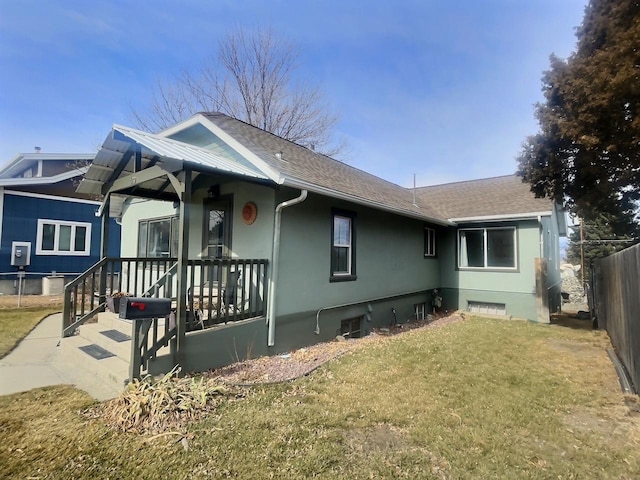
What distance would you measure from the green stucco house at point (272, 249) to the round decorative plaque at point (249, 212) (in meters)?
0.04

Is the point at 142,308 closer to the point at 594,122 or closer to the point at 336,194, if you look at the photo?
the point at 336,194

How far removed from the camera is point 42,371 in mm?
5125

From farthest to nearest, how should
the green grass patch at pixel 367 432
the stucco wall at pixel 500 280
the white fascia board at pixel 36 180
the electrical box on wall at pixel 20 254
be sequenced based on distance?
the electrical box on wall at pixel 20 254 → the white fascia board at pixel 36 180 → the stucco wall at pixel 500 280 → the green grass patch at pixel 367 432

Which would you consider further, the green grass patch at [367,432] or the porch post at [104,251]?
the porch post at [104,251]

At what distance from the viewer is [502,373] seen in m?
5.46

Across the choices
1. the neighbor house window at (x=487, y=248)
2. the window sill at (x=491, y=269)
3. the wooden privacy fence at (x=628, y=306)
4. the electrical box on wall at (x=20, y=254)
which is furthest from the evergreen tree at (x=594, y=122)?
the electrical box on wall at (x=20, y=254)

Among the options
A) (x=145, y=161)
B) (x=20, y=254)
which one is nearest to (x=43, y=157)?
(x=20, y=254)

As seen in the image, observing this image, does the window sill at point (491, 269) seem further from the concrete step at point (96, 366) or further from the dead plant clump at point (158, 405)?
the concrete step at point (96, 366)

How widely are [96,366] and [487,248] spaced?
38.6ft

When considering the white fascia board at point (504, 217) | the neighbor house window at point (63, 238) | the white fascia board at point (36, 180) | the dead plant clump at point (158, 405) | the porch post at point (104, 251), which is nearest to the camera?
the dead plant clump at point (158, 405)

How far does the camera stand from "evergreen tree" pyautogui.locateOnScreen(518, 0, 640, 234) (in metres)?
7.24

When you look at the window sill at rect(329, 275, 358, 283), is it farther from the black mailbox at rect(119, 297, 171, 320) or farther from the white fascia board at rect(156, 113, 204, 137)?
the white fascia board at rect(156, 113, 204, 137)

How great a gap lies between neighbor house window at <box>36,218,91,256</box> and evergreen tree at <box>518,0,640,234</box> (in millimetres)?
18143

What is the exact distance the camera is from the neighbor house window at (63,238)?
49.4 ft
